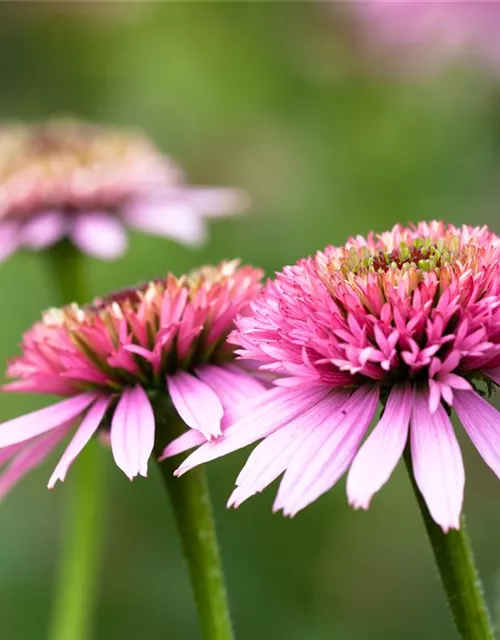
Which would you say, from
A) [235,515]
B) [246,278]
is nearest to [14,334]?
[235,515]

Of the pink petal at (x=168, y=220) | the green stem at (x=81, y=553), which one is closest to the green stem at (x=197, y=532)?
the green stem at (x=81, y=553)

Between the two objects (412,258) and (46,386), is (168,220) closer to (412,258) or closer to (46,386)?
(46,386)

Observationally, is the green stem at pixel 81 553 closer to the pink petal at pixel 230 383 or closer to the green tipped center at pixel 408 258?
the pink petal at pixel 230 383

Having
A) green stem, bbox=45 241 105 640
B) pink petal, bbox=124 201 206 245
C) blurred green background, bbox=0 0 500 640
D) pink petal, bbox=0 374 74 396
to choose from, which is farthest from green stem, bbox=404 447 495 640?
blurred green background, bbox=0 0 500 640

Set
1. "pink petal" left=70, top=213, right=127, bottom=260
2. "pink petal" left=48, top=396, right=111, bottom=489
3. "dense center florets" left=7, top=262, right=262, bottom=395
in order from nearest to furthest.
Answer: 1. "pink petal" left=48, top=396, right=111, bottom=489
2. "dense center florets" left=7, top=262, right=262, bottom=395
3. "pink petal" left=70, top=213, right=127, bottom=260

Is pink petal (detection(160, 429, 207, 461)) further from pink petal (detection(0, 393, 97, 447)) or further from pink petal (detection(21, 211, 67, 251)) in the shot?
pink petal (detection(21, 211, 67, 251))
